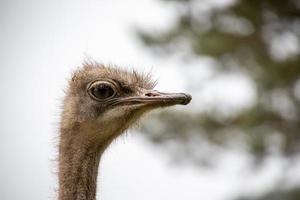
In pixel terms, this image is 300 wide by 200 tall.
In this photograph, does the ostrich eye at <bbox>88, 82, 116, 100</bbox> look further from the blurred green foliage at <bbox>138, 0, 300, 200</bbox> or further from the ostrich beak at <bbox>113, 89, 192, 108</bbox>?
the blurred green foliage at <bbox>138, 0, 300, 200</bbox>

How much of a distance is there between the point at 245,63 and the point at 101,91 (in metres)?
12.6

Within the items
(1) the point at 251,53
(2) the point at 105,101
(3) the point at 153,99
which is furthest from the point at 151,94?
(1) the point at 251,53

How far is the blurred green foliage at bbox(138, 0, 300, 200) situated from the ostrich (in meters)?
11.3

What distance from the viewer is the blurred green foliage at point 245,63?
16.4m

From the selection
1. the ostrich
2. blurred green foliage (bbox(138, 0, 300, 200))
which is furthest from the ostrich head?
blurred green foliage (bbox(138, 0, 300, 200))

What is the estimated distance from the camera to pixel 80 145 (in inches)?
185

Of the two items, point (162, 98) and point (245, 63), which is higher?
point (245, 63)

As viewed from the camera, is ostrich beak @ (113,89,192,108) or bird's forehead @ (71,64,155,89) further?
bird's forehead @ (71,64,155,89)

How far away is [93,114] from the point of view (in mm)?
4809

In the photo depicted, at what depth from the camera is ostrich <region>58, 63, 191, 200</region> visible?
15.1 ft

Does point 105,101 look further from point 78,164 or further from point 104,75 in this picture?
point 78,164

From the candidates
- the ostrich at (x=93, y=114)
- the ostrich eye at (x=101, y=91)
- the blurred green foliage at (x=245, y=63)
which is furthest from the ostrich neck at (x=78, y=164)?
the blurred green foliage at (x=245, y=63)

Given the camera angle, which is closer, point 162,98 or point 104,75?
point 162,98

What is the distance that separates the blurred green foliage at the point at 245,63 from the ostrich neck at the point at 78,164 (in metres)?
11.5
